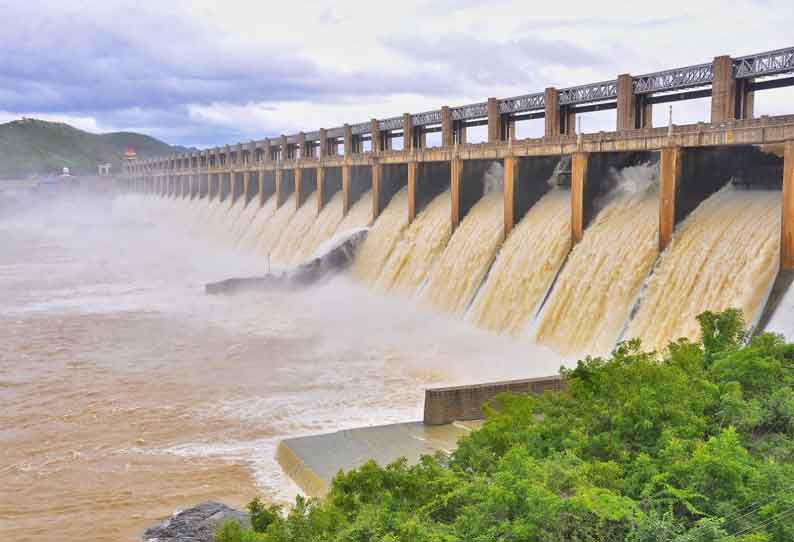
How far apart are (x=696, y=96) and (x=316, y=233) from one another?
91.2ft

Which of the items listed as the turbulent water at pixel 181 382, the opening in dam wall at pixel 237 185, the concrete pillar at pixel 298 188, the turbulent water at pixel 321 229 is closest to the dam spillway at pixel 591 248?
the turbulent water at pixel 181 382

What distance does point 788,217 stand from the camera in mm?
19516

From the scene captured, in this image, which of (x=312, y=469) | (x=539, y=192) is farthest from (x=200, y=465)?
(x=539, y=192)

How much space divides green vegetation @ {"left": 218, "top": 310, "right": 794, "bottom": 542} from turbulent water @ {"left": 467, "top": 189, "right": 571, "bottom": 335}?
13.3 meters

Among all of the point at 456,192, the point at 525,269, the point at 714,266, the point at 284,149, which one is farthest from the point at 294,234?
the point at 714,266

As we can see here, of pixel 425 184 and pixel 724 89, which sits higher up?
pixel 724 89

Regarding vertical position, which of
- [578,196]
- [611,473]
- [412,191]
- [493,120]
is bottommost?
[611,473]

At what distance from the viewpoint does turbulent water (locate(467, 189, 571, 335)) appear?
28062mm

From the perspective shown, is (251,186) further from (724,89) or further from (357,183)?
(724,89)

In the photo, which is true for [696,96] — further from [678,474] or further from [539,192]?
[678,474]

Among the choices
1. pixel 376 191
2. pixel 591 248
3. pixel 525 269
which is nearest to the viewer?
pixel 591 248

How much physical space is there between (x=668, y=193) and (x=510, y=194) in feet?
29.6

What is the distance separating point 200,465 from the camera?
18375 mm

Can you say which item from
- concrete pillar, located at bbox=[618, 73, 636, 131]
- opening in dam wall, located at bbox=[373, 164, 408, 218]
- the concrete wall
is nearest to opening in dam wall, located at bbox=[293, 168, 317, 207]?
opening in dam wall, located at bbox=[373, 164, 408, 218]
